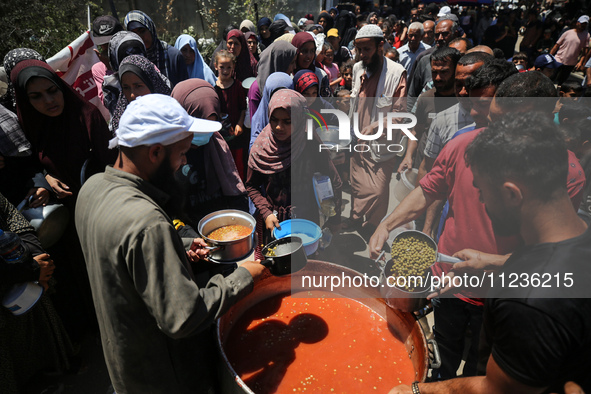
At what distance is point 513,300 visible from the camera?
4.22 ft

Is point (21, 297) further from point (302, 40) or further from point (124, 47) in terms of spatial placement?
point (302, 40)

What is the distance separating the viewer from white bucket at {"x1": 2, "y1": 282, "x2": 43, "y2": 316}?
217cm

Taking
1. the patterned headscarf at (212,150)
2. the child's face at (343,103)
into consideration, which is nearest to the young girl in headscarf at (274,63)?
the child's face at (343,103)

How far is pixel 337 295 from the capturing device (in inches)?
97.0

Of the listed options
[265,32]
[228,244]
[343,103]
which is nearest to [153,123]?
[228,244]

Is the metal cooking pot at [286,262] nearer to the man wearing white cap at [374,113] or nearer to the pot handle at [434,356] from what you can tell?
the pot handle at [434,356]

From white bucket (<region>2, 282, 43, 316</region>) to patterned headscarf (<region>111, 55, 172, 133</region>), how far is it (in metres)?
1.95

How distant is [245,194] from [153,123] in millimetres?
1937

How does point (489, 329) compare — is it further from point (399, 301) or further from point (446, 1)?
point (446, 1)

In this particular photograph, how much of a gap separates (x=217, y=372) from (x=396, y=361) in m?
1.04

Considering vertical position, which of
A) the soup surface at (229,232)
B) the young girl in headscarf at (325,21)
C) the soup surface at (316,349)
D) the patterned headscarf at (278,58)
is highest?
the young girl in headscarf at (325,21)

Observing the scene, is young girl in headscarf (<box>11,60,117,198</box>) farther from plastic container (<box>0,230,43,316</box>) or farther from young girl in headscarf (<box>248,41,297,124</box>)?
young girl in headscarf (<box>248,41,297,124</box>)

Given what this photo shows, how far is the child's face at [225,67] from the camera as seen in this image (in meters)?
4.82

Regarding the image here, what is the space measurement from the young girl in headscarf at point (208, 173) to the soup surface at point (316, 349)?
51.4 inches
